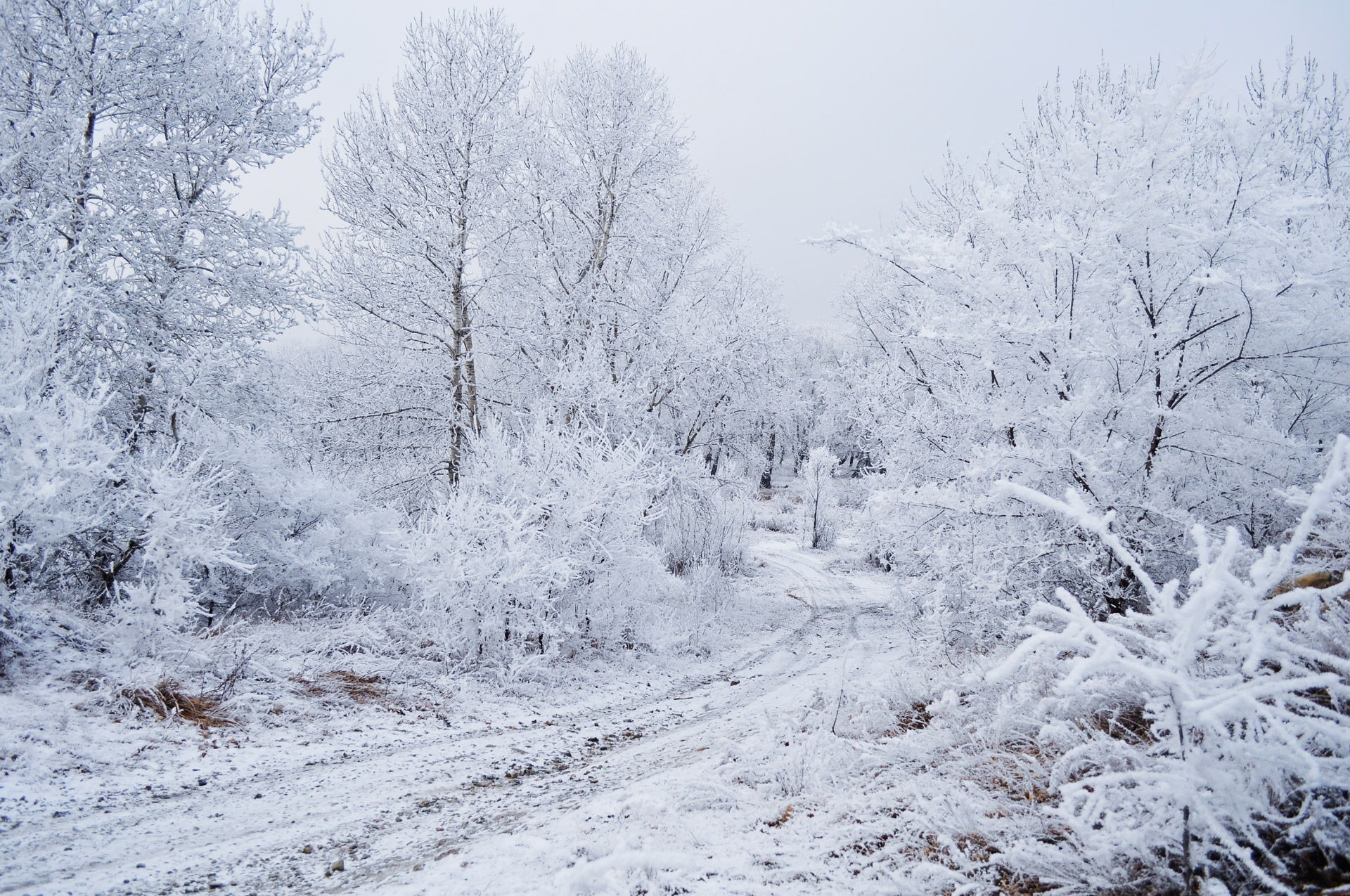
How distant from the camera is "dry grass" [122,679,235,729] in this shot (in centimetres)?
437

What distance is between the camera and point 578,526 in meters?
7.31

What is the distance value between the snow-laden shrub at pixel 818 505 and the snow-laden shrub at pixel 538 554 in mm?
11310

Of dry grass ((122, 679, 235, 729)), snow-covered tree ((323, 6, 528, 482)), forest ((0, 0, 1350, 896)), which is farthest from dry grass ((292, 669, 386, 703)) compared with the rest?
snow-covered tree ((323, 6, 528, 482))

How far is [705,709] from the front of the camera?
20.6 feet

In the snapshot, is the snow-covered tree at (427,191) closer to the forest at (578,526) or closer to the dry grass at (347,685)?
the forest at (578,526)

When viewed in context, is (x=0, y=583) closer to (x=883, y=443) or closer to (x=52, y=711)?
(x=52, y=711)

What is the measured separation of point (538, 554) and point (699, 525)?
23.4 feet

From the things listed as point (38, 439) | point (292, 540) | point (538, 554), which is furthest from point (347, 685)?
point (38, 439)

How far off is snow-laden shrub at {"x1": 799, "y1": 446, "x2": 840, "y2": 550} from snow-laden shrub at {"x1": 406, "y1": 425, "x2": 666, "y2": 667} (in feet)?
37.1

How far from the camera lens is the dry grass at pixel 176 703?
4.37m

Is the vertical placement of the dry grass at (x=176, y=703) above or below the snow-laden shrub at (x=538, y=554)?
below

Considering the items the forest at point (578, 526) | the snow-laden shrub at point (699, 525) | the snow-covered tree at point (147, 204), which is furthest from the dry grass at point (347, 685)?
the snow-laden shrub at point (699, 525)

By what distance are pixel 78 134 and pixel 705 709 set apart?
31.7 ft

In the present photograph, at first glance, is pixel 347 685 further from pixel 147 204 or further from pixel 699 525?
pixel 699 525
